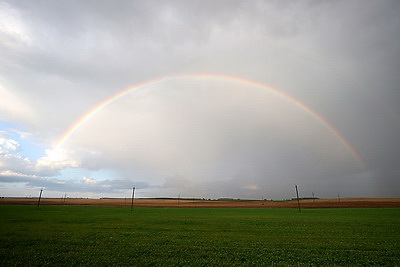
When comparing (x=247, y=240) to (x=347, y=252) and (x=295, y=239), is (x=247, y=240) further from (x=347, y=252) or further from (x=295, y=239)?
(x=347, y=252)

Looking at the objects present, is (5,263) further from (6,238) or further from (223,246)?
(223,246)

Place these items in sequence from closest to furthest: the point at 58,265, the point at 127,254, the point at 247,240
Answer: the point at 58,265, the point at 127,254, the point at 247,240

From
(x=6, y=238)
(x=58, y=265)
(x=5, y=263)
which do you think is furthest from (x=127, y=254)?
(x=6, y=238)

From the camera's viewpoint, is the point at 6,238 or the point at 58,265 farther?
the point at 6,238

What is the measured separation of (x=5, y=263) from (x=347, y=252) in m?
27.1

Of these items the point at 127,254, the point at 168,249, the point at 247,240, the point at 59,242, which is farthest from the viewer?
the point at 247,240

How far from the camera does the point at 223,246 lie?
864 inches

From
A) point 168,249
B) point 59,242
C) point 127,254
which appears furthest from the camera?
point 59,242

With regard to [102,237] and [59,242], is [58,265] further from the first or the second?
[102,237]

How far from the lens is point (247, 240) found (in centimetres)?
2503

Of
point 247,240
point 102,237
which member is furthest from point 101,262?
point 247,240

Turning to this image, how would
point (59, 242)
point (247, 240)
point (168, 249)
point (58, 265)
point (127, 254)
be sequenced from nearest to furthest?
point (58, 265) < point (127, 254) < point (168, 249) < point (59, 242) < point (247, 240)

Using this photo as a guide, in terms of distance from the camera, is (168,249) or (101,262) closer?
(101,262)

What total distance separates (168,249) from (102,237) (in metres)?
10.4
